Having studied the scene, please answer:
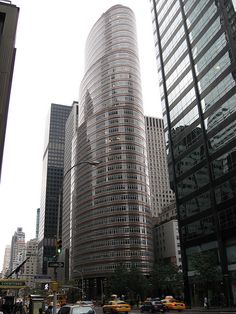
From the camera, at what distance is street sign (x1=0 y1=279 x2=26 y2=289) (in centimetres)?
3113

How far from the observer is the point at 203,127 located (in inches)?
2537

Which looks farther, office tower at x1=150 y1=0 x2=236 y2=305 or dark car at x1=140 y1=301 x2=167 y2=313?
office tower at x1=150 y1=0 x2=236 y2=305

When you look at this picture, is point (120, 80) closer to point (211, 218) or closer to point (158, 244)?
point (158, 244)

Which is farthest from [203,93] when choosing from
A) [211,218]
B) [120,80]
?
[120,80]

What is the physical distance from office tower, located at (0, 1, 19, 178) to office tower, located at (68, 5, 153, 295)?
107551 millimetres

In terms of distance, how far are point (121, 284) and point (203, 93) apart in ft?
190

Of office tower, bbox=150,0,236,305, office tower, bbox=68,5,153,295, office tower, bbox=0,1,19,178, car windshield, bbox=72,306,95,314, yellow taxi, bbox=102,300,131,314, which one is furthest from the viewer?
office tower, bbox=68,5,153,295

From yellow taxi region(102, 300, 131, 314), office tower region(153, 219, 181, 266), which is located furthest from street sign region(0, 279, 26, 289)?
office tower region(153, 219, 181, 266)

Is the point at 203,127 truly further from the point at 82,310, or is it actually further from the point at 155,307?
the point at 82,310

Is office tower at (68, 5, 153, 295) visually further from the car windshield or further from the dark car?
the car windshield

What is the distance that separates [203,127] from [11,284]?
45080mm

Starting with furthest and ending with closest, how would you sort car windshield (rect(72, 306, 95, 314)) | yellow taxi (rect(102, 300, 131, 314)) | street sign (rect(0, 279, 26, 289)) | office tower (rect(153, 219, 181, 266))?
office tower (rect(153, 219, 181, 266))
yellow taxi (rect(102, 300, 131, 314))
street sign (rect(0, 279, 26, 289))
car windshield (rect(72, 306, 95, 314))

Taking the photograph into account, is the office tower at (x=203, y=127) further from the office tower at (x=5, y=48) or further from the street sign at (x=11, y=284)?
the office tower at (x=5, y=48)

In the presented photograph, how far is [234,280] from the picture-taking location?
53875mm
